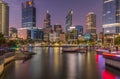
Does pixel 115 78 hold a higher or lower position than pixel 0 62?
lower

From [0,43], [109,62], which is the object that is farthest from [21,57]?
[109,62]

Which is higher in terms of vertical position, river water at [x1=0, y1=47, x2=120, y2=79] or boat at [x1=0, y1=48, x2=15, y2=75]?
boat at [x1=0, y1=48, x2=15, y2=75]

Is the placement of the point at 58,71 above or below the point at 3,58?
below

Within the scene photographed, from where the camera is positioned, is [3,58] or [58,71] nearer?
[3,58]

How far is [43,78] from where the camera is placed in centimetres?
3553

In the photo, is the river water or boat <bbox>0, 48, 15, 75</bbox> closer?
boat <bbox>0, 48, 15, 75</bbox>

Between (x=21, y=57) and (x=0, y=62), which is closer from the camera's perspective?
(x=0, y=62)

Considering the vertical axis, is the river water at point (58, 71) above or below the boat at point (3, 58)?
below

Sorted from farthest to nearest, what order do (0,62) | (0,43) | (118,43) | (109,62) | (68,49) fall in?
(68,49), (118,43), (0,43), (109,62), (0,62)

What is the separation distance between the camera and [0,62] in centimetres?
3253

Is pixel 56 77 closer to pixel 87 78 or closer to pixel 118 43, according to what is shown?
pixel 87 78

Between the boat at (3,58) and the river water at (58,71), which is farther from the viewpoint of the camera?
the river water at (58,71)

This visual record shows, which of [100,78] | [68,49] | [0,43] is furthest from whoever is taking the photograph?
[68,49]

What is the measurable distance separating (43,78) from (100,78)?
861 centimetres
